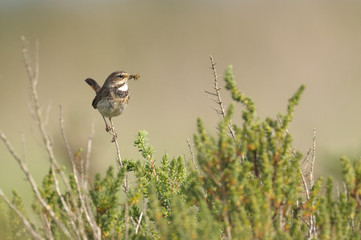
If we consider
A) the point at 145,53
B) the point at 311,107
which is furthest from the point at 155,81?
the point at 311,107

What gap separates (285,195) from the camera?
2.67 m

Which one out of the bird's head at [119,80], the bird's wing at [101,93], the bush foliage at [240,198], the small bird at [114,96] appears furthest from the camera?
the bird's head at [119,80]

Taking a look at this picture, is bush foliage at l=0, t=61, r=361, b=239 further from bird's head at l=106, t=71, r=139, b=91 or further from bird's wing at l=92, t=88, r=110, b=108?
bird's head at l=106, t=71, r=139, b=91

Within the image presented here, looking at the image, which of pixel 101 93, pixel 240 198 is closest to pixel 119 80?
pixel 101 93

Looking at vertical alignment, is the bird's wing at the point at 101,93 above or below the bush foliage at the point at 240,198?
above

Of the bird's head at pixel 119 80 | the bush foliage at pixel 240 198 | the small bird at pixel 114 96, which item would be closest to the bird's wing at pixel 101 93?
the small bird at pixel 114 96

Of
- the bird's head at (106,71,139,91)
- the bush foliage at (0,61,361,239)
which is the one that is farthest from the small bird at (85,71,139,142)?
the bush foliage at (0,61,361,239)

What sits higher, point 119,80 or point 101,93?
point 119,80

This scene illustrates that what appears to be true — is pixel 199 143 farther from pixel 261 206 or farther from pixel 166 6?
pixel 166 6

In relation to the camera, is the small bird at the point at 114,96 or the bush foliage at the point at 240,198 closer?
the bush foliage at the point at 240,198

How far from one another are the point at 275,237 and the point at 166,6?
3759 centimetres

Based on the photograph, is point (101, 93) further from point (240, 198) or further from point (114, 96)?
point (240, 198)

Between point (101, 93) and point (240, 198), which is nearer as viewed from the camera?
point (240, 198)

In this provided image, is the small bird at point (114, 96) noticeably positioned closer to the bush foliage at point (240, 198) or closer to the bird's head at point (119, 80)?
the bird's head at point (119, 80)
